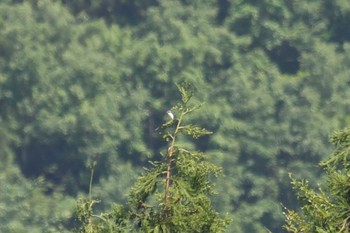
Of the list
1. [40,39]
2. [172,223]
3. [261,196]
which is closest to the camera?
[172,223]

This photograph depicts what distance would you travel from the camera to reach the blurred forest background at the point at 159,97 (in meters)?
43.1

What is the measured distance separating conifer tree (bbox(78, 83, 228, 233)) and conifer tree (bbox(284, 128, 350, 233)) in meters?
0.41

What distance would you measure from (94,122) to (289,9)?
26.0 ft

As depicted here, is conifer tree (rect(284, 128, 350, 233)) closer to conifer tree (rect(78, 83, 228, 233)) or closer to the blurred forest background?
conifer tree (rect(78, 83, 228, 233))

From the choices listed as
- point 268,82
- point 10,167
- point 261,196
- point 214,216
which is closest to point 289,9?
point 268,82

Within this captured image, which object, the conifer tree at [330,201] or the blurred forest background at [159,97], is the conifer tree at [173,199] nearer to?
the conifer tree at [330,201]

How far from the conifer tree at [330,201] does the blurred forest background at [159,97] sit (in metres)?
35.1

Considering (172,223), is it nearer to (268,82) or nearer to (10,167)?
(10,167)

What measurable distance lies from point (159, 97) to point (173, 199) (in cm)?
4042

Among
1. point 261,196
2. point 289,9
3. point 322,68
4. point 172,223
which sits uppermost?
point 289,9

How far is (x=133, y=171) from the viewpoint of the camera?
145 feet

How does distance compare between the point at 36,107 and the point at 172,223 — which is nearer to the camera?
the point at 172,223

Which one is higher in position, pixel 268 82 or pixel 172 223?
pixel 268 82

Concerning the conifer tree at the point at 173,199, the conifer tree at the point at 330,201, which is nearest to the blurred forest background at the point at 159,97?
the conifer tree at the point at 173,199
